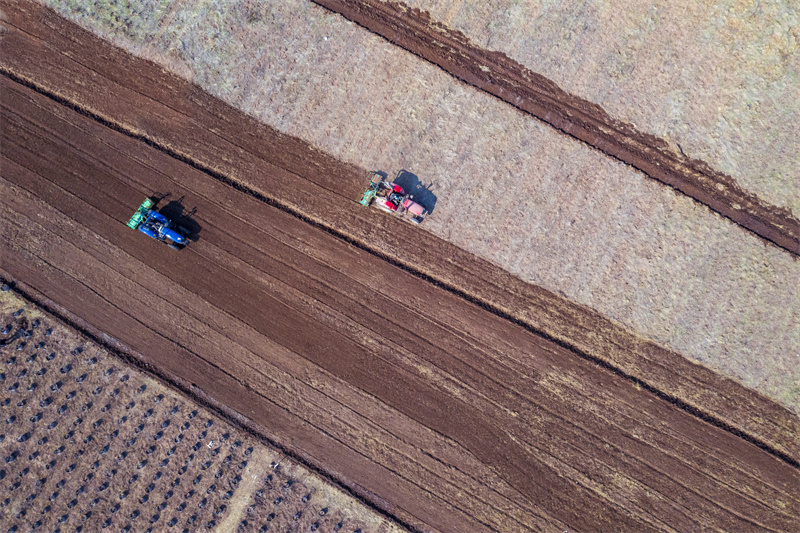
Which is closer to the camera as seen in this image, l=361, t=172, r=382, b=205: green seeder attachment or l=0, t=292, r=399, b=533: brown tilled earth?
l=0, t=292, r=399, b=533: brown tilled earth

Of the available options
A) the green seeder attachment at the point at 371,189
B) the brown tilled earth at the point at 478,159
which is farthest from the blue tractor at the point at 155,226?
the green seeder attachment at the point at 371,189

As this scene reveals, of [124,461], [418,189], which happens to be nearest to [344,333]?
[418,189]

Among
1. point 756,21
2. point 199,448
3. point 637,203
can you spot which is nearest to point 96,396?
point 199,448

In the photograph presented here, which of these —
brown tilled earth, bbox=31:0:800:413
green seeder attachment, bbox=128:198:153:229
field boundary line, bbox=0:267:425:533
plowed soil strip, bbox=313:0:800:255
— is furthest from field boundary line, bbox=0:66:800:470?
field boundary line, bbox=0:267:425:533

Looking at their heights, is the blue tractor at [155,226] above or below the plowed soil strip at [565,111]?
below

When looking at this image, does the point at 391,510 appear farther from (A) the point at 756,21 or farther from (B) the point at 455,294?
(A) the point at 756,21

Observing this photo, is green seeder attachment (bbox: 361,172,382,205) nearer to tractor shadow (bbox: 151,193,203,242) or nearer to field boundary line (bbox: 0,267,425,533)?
tractor shadow (bbox: 151,193,203,242)

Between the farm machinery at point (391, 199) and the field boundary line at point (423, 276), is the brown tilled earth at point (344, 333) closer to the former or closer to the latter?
the field boundary line at point (423, 276)
